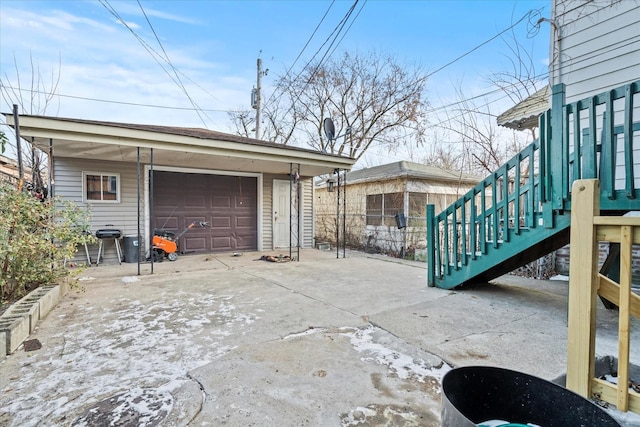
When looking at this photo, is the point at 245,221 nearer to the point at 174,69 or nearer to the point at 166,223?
the point at 166,223

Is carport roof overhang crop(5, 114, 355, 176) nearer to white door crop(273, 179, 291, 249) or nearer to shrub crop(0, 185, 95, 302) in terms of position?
white door crop(273, 179, 291, 249)

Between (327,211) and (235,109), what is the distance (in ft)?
28.5

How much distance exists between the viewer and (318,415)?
1605mm

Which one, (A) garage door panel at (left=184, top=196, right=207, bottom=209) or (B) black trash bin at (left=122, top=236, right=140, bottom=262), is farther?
(A) garage door panel at (left=184, top=196, right=207, bottom=209)

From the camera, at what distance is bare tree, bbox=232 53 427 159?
1359 centimetres

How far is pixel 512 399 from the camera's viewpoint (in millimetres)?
1235

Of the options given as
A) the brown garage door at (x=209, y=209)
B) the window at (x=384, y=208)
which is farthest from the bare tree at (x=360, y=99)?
the brown garage door at (x=209, y=209)

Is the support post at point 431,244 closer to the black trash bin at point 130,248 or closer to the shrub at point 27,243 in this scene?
the shrub at point 27,243

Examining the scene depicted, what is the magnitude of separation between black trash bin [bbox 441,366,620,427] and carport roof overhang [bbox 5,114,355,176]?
5596 millimetres

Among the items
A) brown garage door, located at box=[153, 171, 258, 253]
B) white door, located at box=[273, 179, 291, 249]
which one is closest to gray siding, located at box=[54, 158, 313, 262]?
brown garage door, located at box=[153, 171, 258, 253]

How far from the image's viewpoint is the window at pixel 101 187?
21.1ft

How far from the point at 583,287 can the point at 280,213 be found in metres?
7.67

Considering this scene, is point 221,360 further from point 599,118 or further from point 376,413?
point 599,118

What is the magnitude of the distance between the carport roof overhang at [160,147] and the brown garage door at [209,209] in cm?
39
